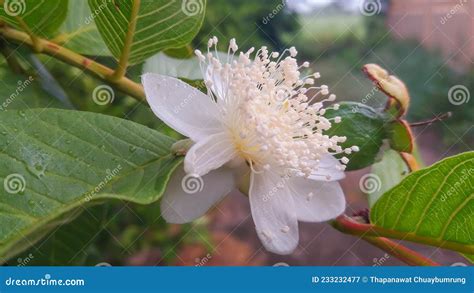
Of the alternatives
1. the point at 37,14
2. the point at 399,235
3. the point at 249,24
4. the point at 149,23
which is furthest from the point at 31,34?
the point at 249,24

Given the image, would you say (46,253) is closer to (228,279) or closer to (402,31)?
(228,279)

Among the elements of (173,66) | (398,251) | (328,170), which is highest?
(173,66)

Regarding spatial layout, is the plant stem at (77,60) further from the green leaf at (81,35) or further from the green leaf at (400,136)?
the green leaf at (400,136)

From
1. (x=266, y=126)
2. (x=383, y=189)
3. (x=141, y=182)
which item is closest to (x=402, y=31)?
(x=383, y=189)

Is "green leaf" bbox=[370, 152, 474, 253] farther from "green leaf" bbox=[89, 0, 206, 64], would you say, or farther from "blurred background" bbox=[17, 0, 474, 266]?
"green leaf" bbox=[89, 0, 206, 64]

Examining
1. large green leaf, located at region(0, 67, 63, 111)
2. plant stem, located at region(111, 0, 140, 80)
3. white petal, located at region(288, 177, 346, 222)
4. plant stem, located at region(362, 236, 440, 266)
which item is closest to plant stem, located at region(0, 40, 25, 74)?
large green leaf, located at region(0, 67, 63, 111)

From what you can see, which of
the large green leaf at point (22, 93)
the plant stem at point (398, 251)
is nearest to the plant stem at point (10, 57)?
the large green leaf at point (22, 93)

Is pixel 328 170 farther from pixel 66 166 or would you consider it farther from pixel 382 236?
pixel 66 166
